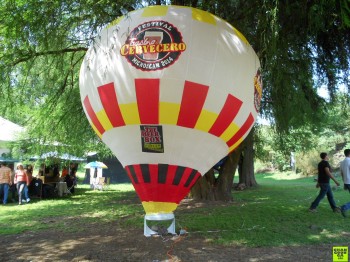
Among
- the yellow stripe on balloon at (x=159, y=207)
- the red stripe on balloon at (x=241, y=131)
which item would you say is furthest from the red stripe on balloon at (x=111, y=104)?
the red stripe on balloon at (x=241, y=131)

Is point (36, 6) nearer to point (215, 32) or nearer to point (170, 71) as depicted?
point (170, 71)

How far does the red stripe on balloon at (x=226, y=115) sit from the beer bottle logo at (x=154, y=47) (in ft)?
3.07

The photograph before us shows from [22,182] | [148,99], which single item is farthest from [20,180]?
[148,99]

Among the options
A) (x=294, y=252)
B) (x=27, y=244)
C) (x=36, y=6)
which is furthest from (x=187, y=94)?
(x=27, y=244)

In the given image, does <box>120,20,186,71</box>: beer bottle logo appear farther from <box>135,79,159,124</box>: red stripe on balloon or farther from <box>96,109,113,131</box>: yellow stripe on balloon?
<box>96,109,113,131</box>: yellow stripe on balloon

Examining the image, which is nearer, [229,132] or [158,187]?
[158,187]

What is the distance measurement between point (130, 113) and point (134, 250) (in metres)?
2.94

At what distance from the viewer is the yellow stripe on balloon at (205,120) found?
16.1 ft

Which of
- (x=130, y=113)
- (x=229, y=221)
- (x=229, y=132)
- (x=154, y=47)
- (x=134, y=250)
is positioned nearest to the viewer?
(x=154, y=47)

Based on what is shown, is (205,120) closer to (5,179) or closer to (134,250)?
(134,250)

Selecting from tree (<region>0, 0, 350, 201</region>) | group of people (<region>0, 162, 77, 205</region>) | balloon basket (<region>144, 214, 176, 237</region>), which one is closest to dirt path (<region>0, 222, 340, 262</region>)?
balloon basket (<region>144, 214, 176, 237</region>)

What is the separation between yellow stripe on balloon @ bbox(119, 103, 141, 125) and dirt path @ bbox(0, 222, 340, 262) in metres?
2.51

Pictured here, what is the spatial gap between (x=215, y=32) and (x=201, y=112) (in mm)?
1110

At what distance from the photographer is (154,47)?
4730 millimetres
